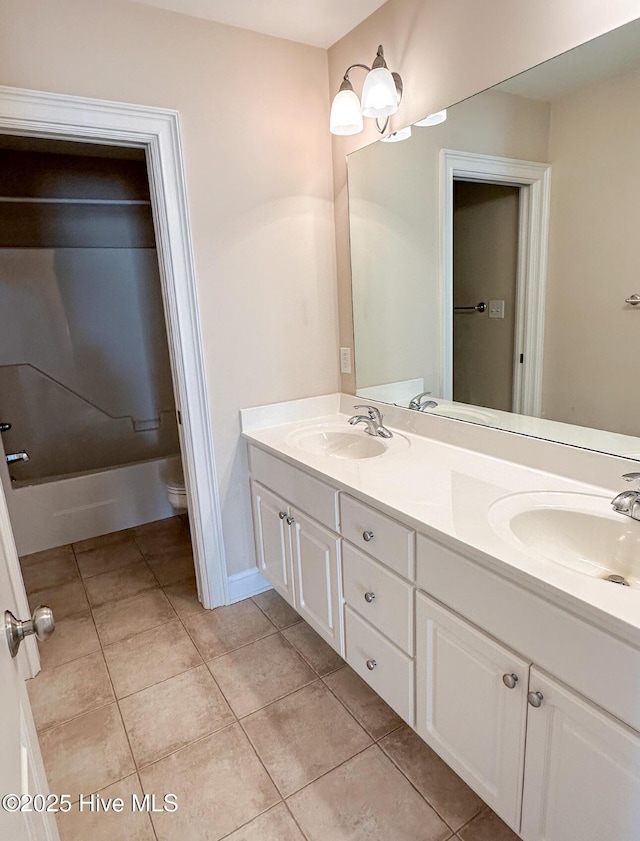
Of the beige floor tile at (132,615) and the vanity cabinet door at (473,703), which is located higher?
the vanity cabinet door at (473,703)

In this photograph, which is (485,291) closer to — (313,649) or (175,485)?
(313,649)

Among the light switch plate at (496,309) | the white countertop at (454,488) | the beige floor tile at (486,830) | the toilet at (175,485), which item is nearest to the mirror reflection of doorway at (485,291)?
the light switch plate at (496,309)

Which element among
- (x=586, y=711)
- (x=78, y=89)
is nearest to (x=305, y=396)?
(x=78, y=89)

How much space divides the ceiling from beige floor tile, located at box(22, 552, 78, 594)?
101 inches

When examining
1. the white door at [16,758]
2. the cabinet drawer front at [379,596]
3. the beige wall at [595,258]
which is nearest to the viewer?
the white door at [16,758]

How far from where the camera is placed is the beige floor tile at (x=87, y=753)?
4.88ft

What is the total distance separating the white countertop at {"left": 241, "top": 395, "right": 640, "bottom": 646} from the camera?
91cm

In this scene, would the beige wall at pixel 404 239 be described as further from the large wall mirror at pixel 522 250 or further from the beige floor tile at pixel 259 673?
the beige floor tile at pixel 259 673

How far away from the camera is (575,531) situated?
1243 millimetres

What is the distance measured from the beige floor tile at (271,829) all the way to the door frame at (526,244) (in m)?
1.36

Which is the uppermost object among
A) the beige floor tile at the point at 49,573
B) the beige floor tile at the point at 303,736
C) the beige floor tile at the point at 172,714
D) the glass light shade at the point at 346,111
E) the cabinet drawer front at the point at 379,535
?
the glass light shade at the point at 346,111

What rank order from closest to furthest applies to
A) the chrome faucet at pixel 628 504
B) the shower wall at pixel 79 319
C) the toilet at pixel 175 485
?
the chrome faucet at pixel 628 504, the toilet at pixel 175 485, the shower wall at pixel 79 319

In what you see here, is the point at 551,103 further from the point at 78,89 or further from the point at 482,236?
the point at 78,89

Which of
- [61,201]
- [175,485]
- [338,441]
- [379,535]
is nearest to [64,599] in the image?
[175,485]
